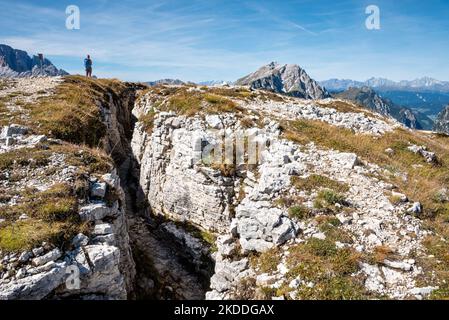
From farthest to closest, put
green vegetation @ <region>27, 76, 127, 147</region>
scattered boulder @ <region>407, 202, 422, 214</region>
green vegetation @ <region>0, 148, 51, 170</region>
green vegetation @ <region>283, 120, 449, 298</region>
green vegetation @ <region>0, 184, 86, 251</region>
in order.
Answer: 1. green vegetation @ <region>27, 76, 127, 147</region>
2. green vegetation @ <region>0, 148, 51, 170</region>
3. scattered boulder @ <region>407, 202, 422, 214</region>
4. green vegetation @ <region>283, 120, 449, 298</region>
5. green vegetation @ <region>0, 184, 86, 251</region>

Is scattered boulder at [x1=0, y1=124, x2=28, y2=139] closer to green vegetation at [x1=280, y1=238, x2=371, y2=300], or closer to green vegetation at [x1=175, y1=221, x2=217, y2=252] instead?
green vegetation at [x1=175, y1=221, x2=217, y2=252]

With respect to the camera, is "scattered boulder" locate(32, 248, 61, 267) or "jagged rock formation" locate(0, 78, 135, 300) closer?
"jagged rock formation" locate(0, 78, 135, 300)

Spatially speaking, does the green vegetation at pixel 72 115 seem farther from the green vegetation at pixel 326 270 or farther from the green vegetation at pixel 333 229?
the green vegetation at pixel 326 270

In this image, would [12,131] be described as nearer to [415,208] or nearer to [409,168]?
[415,208]

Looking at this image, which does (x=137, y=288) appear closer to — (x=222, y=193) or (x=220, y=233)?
(x=220, y=233)

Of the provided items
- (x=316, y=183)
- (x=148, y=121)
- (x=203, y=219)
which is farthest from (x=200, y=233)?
(x=148, y=121)

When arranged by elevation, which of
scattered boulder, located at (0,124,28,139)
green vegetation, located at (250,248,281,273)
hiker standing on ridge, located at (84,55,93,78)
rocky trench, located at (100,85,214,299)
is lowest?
rocky trench, located at (100,85,214,299)

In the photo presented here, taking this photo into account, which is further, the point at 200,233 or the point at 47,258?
the point at 200,233

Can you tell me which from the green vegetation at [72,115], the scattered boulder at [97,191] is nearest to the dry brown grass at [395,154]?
Result: the scattered boulder at [97,191]

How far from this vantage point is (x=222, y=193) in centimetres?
2538

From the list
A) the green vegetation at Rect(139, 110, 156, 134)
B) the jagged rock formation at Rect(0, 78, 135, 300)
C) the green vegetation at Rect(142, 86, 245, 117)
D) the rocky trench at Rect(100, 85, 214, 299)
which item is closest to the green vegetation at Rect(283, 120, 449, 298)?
the green vegetation at Rect(142, 86, 245, 117)

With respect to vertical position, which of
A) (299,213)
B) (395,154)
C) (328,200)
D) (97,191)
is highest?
(395,154)
